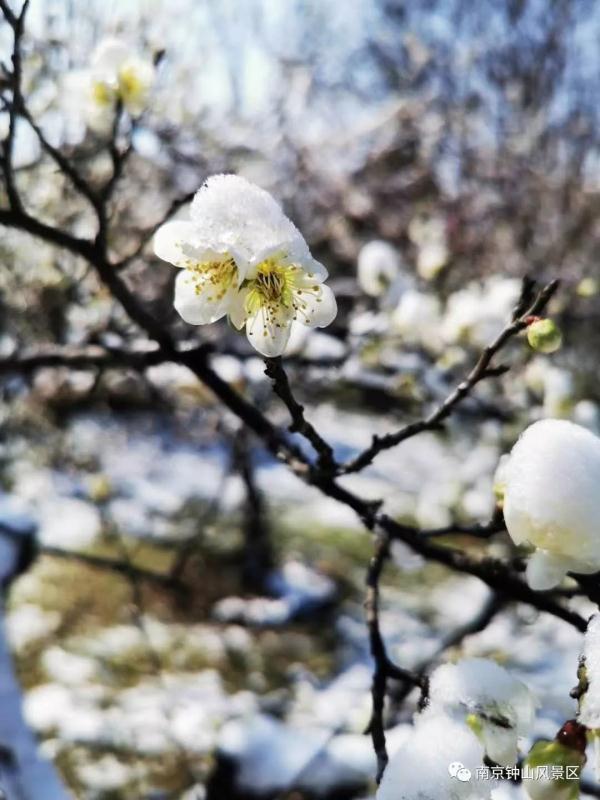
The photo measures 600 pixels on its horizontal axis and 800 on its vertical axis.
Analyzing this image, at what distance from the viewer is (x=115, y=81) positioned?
1.44 meters

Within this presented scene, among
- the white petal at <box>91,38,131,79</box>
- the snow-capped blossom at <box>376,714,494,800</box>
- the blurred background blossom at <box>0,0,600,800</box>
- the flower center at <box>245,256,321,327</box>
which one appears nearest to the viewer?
the snow-capped blossom at <box>376,714,494,800</box>

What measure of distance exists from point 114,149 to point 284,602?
2840mm

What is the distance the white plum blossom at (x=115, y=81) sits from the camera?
4.70ft

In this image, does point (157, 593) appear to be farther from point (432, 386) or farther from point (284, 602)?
point (432, 386)

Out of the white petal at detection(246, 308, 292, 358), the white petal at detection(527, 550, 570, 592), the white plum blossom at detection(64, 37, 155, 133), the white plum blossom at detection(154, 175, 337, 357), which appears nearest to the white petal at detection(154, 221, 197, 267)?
the white plum blossom at detection(154, 175, 337, 357)

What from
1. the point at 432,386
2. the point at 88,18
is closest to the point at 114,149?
the point at 432,386

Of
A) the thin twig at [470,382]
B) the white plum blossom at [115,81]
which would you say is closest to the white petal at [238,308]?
the thin twig at [470,382]

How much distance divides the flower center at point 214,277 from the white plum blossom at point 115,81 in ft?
2.58

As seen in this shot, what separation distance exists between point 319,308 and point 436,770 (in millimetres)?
513

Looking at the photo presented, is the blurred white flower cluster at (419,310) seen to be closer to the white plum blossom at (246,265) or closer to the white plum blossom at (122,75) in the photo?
the white plum blossom at (122,75)

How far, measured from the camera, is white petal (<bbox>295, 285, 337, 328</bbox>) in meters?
0.85

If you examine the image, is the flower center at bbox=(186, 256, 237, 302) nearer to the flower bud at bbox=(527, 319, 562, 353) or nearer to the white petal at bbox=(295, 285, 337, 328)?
the white petal at bbox=(295, 285, 337, 328)

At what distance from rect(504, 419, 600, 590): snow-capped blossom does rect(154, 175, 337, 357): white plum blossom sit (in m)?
0.28

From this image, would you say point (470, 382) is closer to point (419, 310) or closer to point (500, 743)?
point (500, 743)
